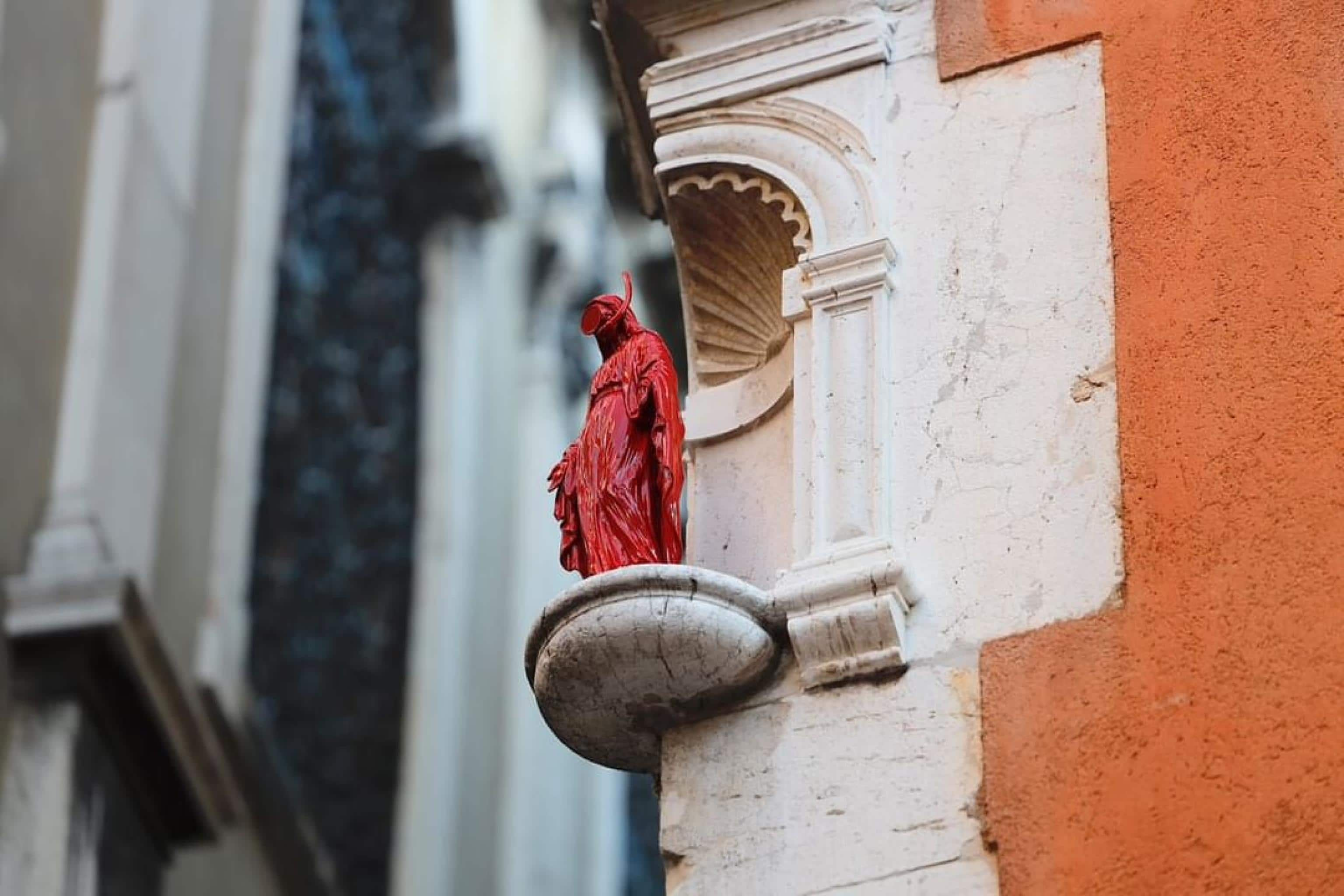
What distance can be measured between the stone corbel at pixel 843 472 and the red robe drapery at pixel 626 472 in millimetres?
305

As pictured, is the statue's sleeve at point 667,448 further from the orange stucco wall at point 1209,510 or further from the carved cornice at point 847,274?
the orange stucco wall at point 1209,510

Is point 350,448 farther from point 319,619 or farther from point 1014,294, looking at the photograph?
point 1014,294

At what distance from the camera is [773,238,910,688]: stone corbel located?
663cm

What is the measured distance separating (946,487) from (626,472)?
2.50 ft

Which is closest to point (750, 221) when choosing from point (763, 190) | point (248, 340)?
point (763, 190)

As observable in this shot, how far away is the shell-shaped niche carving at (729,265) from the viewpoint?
7566 mm

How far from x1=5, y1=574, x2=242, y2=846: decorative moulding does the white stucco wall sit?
550cm

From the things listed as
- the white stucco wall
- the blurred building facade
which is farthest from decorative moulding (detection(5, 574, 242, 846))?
the white stucco wall

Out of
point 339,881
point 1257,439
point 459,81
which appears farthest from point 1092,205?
point 459,81

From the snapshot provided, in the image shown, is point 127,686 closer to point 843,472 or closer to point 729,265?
point 729,265

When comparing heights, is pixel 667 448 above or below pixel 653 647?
above

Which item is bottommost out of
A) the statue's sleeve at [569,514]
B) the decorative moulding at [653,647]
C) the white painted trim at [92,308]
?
the decorative moulding at [653,647]

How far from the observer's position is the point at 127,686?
12766 millimetres

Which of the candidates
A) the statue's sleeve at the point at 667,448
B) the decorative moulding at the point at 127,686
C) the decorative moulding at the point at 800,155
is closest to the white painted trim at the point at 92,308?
the decorative moulding at the point at 127,686
